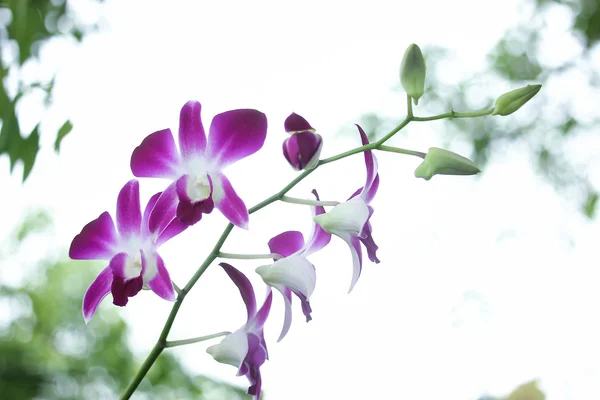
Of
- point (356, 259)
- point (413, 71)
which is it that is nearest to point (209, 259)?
A: point (356, 259)

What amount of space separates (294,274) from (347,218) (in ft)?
0.21

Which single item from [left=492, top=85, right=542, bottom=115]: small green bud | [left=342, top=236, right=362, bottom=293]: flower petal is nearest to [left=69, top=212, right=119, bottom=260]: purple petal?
[left=342, top=236, right=362, bottom=293]: flower petal

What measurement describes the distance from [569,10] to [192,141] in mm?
2529

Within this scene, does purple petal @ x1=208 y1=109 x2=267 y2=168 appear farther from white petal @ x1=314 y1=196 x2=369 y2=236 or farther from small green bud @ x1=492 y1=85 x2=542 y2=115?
small green bud @ x1=492 y1=85 x2=542 y2=115

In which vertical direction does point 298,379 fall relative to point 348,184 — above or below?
below

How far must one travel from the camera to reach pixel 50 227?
507 centimetres

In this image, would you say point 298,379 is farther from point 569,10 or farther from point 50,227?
point 50,227

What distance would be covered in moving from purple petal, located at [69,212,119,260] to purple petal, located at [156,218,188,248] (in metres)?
0.04

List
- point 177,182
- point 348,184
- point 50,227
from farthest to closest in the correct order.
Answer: point 50,227 → point 348,184 → point 177,182

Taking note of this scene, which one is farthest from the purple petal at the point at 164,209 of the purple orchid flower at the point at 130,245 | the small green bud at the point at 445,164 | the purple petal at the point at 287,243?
the small green bud at the point at 445,164

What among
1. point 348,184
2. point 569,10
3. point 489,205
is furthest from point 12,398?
point 569,10

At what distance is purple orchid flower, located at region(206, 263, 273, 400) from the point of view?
519mm

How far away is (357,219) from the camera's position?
52cm

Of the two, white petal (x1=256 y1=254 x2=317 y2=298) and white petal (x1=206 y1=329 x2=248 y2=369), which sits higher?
white petal (x1=256 y1=254 x2=317 y2=298)
